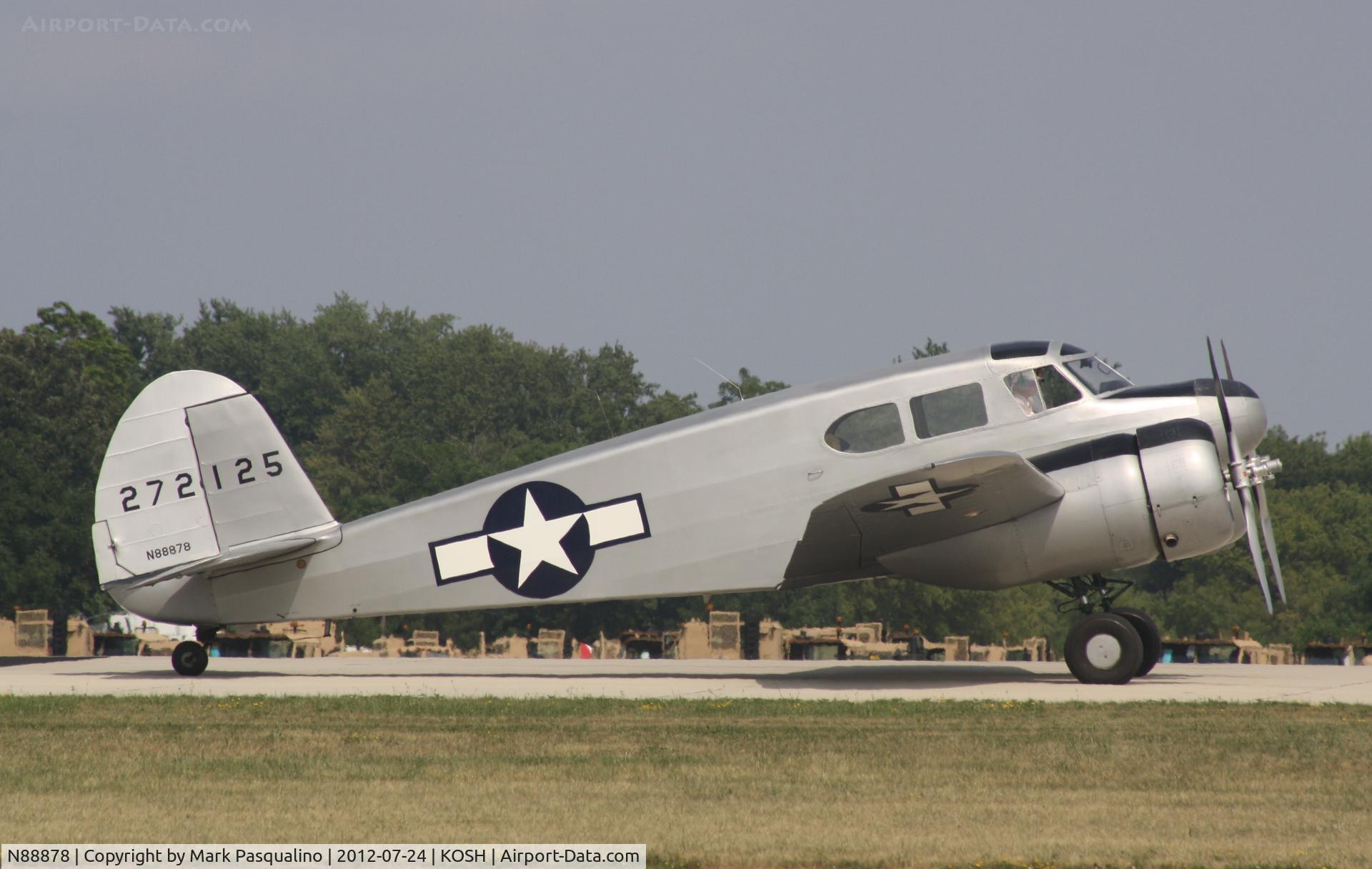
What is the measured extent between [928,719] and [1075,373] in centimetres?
462

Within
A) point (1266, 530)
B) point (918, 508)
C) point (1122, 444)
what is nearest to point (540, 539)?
point (918, 508)

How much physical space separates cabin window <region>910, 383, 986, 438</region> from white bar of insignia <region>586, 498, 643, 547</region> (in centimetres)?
317

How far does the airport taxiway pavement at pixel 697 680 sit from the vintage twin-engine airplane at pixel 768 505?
0.91 m

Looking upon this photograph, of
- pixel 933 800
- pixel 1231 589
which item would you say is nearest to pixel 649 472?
pixel 933 800

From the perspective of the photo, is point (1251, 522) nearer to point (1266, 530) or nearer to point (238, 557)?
point (1266, 530)

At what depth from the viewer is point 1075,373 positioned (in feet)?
49.4

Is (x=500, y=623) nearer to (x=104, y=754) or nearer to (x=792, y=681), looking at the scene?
(x=792, y=681)

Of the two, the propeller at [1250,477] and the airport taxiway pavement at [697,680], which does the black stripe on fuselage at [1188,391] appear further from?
the airport taxiway pavement at [697,680]

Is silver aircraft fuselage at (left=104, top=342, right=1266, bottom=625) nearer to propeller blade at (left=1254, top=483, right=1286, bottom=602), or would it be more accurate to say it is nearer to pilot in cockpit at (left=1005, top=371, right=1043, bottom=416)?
pilot in cockpit at (left=1005, top=371, right=1043, bottom=416)

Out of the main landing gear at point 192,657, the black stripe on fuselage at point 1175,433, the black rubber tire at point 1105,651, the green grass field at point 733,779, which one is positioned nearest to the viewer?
the green grass field at point 733,779

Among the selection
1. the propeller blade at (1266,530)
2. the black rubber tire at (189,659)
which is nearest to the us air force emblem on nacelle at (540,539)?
the black rubber tire at (189,659)

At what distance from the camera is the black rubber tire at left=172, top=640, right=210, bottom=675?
17391mm

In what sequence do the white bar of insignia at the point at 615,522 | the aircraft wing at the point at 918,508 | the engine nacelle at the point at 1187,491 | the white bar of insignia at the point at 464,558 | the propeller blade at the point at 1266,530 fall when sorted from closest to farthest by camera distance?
1. the aircraft wing at the point at 918,508
2. the engine nacelle at the point at 1187,491
3. the propeller blade at the point at 1266,530
4. the white bar of insignia at the point at 615,522
5. the white bar of insignia at the point at 464,558

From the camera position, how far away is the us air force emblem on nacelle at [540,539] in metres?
15.5
